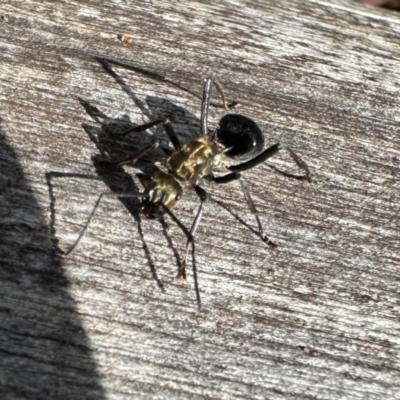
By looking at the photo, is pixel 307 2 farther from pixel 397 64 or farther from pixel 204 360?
pixel 204 360

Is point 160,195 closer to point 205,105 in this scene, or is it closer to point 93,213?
point 93,213

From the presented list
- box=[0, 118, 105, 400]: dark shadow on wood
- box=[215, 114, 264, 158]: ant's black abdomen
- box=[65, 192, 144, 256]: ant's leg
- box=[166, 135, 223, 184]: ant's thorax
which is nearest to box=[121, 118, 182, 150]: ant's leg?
box=[166, 135, 223, 184]: ant's thorax

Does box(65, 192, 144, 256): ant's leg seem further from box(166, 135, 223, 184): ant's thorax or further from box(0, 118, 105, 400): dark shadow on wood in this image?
box(166, 135, 223, 184): ant's thorax

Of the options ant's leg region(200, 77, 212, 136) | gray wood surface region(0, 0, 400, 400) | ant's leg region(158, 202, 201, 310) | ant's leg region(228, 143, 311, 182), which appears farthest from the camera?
ant's leg region(200, 77, 212, 136)

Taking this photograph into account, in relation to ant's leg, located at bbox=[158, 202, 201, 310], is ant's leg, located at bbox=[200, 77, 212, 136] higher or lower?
higher

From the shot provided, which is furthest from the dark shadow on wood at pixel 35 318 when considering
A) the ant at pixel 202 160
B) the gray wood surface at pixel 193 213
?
the ant at pixel 202 160

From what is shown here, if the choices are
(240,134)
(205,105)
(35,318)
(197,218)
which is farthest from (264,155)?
(35,318)

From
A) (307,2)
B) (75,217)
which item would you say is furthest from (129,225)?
(307,2)

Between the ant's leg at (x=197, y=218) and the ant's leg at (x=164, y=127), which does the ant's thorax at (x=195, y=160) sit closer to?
the ant's leg at (x=164, y=127)
